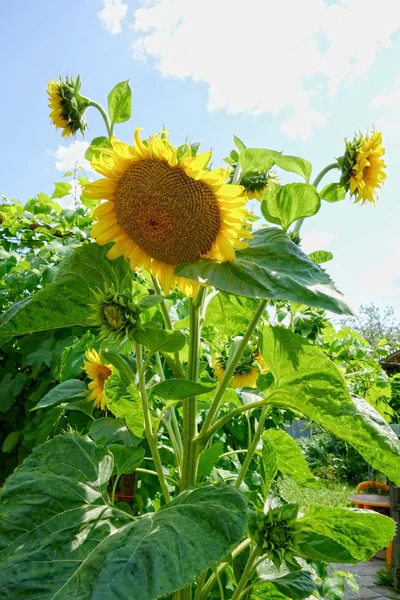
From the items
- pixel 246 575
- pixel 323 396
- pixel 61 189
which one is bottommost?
pixel 246 575

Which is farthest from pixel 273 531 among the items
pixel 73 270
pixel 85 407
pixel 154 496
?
pixel 154 496

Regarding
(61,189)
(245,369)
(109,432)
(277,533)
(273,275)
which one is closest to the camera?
(273,275)

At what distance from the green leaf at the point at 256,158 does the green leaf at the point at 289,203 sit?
4 centimetres

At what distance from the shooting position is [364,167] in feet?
2.69

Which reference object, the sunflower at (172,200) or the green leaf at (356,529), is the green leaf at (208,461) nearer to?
the green leaf at (356,529)

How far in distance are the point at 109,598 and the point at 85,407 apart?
0.66 meters

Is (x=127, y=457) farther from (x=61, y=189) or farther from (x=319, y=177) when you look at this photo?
(x=61, y=189)

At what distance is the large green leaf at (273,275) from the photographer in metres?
0.50

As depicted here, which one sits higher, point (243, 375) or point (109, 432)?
point (243, 375)

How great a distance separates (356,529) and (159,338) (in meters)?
0.38

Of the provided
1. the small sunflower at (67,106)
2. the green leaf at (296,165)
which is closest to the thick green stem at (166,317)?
the green leaf at (296,165)

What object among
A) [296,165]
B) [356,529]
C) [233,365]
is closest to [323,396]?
[233,365]

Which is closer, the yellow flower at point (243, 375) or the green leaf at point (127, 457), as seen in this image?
the green leaf at point (127, 457)

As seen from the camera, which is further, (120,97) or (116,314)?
(120,97)
